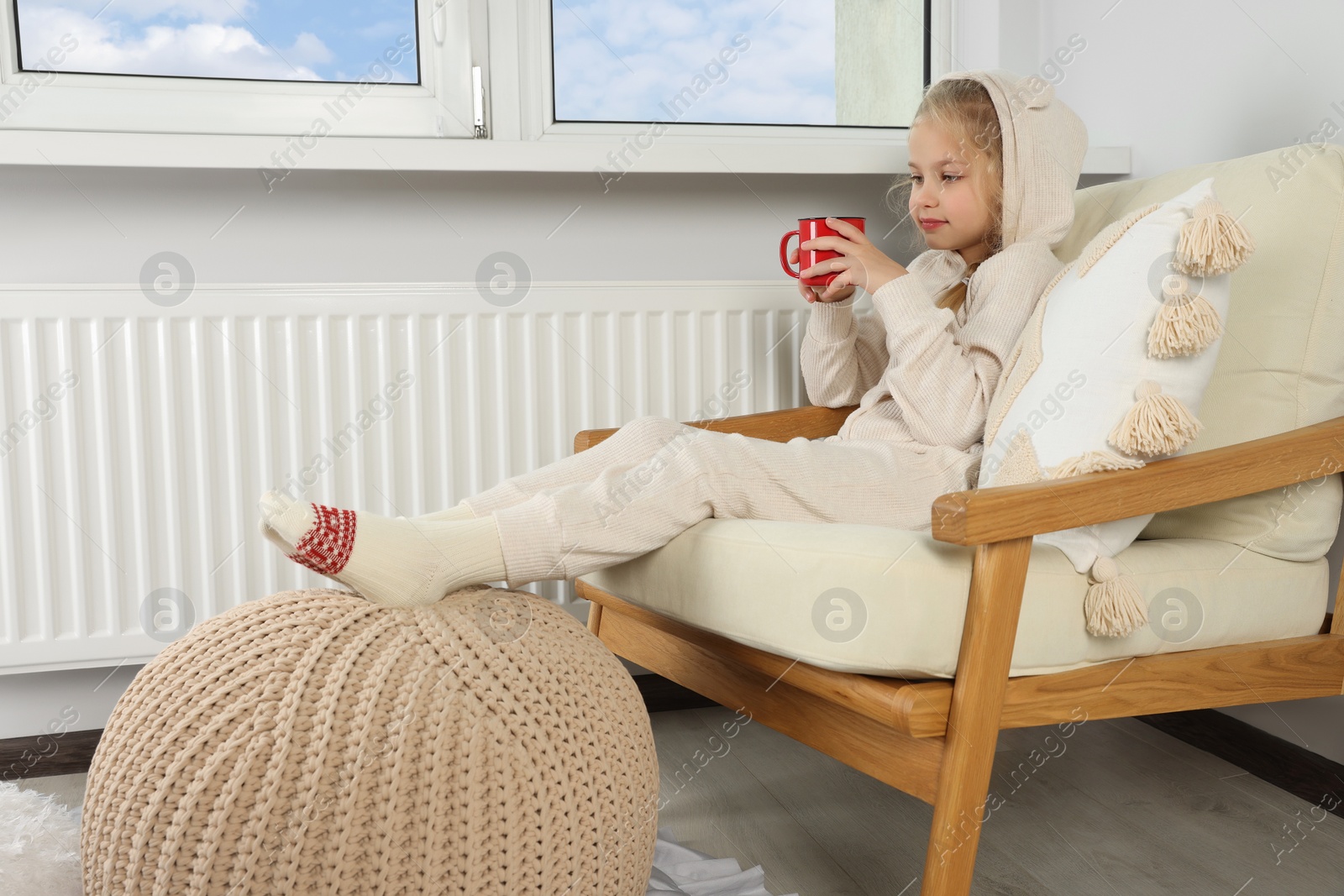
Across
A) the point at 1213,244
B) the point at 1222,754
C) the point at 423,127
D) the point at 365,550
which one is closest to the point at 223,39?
the point at 423,127

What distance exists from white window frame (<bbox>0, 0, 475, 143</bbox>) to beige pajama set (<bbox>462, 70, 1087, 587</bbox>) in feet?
2.35

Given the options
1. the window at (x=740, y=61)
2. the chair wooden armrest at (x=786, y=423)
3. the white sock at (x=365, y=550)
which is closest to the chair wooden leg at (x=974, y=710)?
the white sock at (x=365, y=550)

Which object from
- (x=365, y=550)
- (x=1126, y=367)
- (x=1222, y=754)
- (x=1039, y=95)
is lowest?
(x=1222, y=754)

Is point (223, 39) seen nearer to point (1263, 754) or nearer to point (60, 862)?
point (60, 862)

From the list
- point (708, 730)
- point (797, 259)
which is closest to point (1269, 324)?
point (797, 259)

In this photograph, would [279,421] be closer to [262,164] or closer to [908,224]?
[262,164]

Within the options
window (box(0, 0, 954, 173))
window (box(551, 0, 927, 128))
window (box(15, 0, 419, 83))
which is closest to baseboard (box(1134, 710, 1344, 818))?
window (box(0, 0, 954, 173))

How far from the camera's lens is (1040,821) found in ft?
4.26

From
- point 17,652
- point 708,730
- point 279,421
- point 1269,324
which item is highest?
point 1269,324

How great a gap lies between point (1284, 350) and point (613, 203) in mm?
1032

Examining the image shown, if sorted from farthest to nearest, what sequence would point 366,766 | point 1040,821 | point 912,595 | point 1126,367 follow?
point 1040,821 < point 1126,367 < point 912,595 < point 366,766

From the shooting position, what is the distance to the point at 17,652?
4.91 feet

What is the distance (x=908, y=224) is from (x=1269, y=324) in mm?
811

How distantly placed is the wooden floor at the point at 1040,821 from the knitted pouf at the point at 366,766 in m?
0.41
